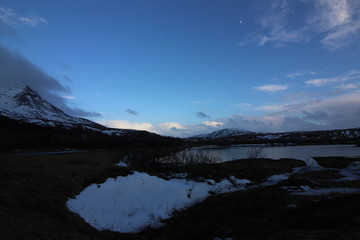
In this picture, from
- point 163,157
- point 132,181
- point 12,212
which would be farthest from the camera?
point 163,157

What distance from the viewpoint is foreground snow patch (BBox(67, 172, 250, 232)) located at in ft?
46.5

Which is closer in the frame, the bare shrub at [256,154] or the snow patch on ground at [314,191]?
the snow patch on ground at [314,191]

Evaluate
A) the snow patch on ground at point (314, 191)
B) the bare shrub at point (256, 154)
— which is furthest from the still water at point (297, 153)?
the snow patch on ground at point (314, 191)

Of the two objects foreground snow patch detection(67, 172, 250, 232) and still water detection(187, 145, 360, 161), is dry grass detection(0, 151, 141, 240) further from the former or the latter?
still water detection(187, 145, 360, 161)

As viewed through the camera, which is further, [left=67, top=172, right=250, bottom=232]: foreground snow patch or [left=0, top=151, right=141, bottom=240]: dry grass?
[left=67, top=172, right=250, bottom=232]: foreground snow patch

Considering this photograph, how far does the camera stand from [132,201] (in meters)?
17.0

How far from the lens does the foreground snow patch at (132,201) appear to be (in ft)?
46.5

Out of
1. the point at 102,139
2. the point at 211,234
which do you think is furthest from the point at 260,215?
the point at 102,139

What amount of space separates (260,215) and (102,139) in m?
107

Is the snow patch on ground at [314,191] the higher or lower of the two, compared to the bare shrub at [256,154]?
lower

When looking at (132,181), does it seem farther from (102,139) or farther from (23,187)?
(102,139)

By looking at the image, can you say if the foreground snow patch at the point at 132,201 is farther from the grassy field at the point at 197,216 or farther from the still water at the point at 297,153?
the still water at the point at 297,153

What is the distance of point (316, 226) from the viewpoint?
9875 millimetres

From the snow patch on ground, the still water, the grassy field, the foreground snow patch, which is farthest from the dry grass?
the still water
